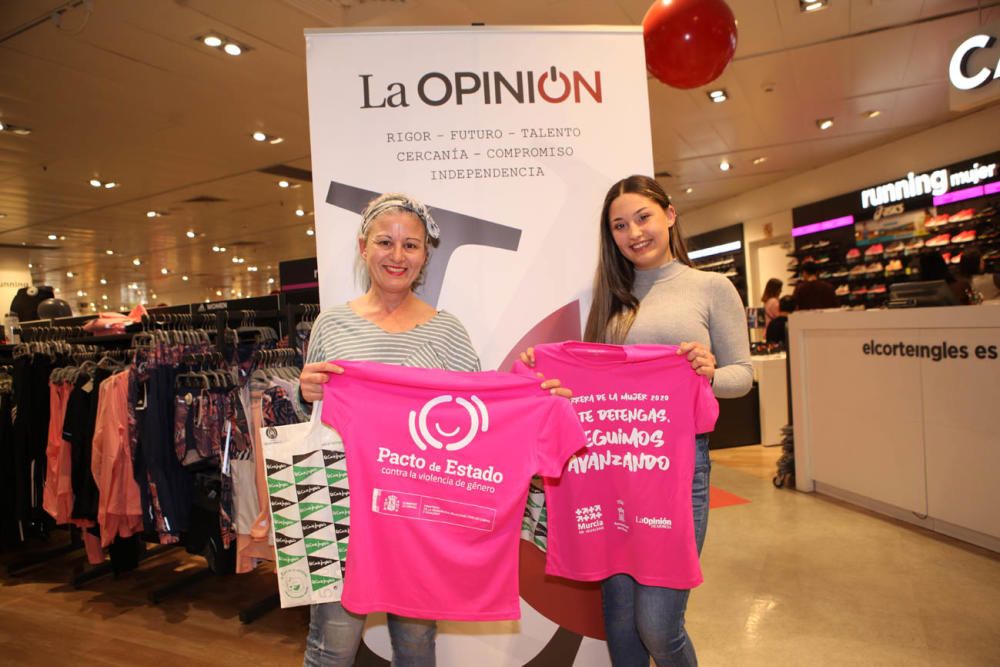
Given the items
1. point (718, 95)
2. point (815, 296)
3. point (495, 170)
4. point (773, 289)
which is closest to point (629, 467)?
point (495, 170)

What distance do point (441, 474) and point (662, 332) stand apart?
2.41 ft

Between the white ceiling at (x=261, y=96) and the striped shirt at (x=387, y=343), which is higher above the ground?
the white ceiling at (x=261, y=96)

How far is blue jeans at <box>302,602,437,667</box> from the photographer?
161 centimetres

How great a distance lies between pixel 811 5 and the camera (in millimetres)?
4746

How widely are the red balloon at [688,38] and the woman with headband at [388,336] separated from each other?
1.62 meters

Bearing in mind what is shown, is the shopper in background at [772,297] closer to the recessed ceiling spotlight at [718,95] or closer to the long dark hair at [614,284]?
the recessed ceiling spotlight at [718,95]

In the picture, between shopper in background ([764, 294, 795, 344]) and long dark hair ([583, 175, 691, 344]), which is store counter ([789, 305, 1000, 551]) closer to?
shopper in background ([764, 294, 795, 344])

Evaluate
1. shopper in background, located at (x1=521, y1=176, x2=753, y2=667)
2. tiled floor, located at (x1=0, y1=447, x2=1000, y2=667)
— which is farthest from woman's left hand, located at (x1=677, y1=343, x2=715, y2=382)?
tiled floor, located at (x1=0, y1=447, x2=1000, y2=667)

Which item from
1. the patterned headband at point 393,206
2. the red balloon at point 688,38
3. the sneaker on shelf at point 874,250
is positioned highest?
the red balloon at point 688,38

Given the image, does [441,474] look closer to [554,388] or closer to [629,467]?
[554,388]

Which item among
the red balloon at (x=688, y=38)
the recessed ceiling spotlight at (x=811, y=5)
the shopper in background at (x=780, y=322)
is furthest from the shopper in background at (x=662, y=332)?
the shopper in background at (x=780, y=322)

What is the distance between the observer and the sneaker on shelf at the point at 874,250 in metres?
9.38

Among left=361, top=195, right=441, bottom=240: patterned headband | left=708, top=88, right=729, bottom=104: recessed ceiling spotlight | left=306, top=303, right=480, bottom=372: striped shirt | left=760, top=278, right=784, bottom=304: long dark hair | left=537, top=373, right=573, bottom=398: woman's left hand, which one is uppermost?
left=708, top=88, right=729, bottom=104: recessed ceiling spotlight

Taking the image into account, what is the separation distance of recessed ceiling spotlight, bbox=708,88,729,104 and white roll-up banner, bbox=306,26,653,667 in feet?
16.1
